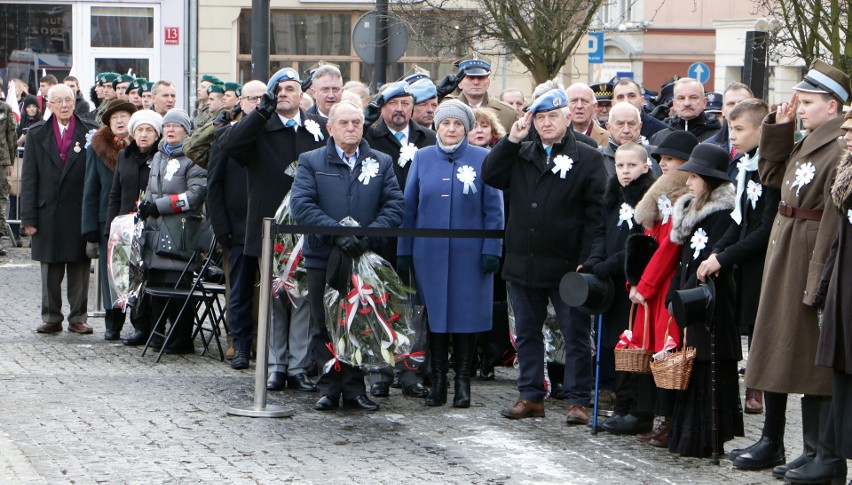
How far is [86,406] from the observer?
9641 mm

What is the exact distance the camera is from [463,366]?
1002 centimetres

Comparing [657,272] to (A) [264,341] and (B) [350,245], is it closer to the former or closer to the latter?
(B) [350,245]

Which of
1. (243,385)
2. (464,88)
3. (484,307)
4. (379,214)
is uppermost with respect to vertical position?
(464,88)

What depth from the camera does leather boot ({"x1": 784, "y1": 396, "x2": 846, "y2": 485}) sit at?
300 inches

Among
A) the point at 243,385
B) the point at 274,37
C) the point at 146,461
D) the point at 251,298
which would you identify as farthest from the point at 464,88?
the point at 274,37

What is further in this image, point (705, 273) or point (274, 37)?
point (274, 37)

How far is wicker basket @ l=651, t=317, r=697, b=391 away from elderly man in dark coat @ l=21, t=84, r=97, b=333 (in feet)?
21.4

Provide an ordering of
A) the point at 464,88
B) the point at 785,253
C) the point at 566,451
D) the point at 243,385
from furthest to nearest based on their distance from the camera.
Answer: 1. the point at 464,88
2. the point at 243,385
3. the point at 566,451
4. the point at 785,253

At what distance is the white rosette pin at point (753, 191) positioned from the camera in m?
8.45

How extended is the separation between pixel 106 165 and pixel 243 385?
127 inches

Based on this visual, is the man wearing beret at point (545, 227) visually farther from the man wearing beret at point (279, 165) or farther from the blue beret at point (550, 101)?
the man wearing beret at point (279, 165)

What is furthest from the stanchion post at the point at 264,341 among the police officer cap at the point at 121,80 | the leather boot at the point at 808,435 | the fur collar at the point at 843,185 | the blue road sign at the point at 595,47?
the blue road sign at the point at 595,47

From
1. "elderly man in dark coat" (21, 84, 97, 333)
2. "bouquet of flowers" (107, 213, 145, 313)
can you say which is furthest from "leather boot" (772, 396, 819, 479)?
"elderly man in dark coat" (21, 84, 97, 333)

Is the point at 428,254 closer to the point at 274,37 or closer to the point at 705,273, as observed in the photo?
the point at 705,273
